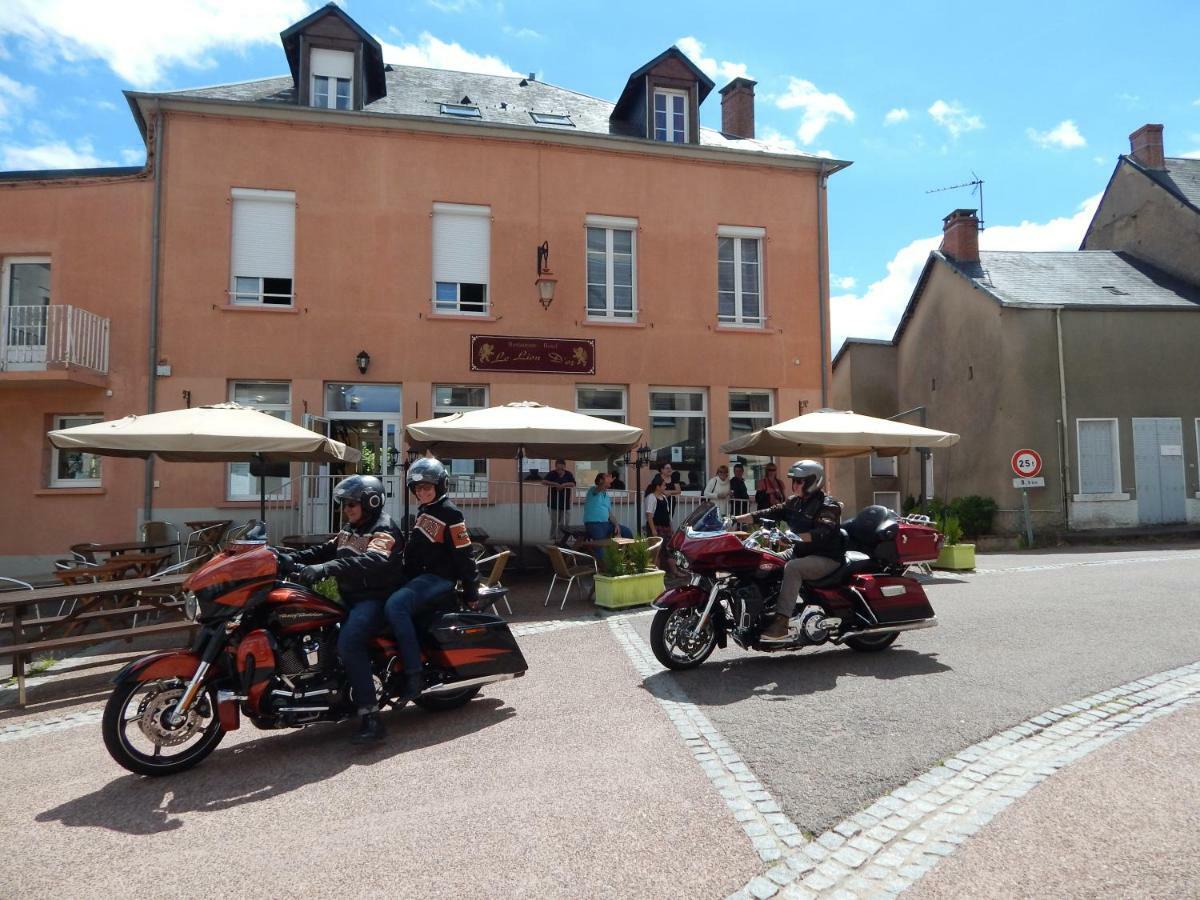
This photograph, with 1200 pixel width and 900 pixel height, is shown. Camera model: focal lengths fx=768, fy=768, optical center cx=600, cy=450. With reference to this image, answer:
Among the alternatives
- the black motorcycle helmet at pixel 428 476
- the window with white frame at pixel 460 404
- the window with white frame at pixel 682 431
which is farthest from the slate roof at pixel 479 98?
the black motorcycle helmet at pixel 428 476

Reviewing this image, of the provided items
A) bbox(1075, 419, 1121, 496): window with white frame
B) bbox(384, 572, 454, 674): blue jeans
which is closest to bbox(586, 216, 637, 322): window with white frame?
bbox(384, 572, 454, 674): blue jeans

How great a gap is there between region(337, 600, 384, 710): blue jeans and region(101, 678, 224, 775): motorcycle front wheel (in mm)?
698

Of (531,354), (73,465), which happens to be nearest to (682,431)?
(531,354)

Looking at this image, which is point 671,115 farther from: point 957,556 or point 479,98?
point 957,556

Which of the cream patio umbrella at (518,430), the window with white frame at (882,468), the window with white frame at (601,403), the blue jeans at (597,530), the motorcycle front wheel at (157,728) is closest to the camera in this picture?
the motorcycle front wheel at (157,728)

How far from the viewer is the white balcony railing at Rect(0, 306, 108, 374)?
12211 millimetres

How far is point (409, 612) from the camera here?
4594 millimetres

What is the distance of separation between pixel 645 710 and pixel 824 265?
523 inches

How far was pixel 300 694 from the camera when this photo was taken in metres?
4.32

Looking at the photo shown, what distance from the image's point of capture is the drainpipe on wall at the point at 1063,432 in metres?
17.6

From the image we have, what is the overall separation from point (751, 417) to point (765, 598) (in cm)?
1001

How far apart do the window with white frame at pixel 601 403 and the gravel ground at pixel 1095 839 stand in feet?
36.5

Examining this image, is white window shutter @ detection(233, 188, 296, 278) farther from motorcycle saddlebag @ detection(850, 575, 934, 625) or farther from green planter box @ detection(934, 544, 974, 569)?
green planter box @ detection(934, 544, 974, 569)

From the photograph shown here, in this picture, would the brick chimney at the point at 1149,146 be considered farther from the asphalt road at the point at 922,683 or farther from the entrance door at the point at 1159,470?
the asphalt road at the point at 922,683
